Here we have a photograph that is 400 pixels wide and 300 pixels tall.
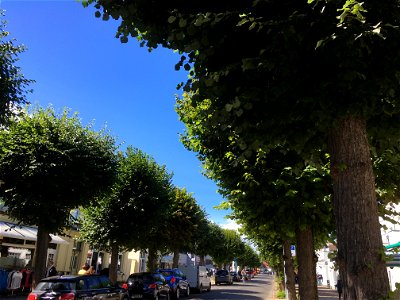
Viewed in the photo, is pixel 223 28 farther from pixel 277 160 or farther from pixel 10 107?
pixel 10 107

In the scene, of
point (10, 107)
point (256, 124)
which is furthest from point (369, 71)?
point (10, 107)

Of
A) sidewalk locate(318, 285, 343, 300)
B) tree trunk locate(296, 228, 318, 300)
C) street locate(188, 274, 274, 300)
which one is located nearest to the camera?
tree trunk locate(296, 228, 318, 300)

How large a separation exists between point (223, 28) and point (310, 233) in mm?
6763

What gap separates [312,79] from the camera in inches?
160

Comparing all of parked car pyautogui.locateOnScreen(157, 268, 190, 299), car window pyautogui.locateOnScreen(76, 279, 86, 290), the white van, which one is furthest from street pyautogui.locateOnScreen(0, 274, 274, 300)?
car window pyautogui.locateOnScreen(76, 279, 86, 290)

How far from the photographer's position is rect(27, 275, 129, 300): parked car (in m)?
10.9

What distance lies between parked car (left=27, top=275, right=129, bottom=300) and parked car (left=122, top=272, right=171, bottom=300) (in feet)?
18.8

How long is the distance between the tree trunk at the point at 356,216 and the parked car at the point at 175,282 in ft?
62.8

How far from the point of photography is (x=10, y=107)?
10.3m

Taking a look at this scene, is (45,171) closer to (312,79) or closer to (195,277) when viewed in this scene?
(312,79)

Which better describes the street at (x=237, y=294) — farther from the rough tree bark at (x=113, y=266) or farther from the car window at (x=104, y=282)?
the car window at (x=104, y=282)

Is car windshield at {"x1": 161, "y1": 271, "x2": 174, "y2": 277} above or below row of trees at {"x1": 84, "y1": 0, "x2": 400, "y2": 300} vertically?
below

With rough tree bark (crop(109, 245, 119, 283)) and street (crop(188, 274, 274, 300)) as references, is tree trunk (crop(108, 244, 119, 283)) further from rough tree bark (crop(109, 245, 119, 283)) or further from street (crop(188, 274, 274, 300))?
street (crop(188, 274, 274, 300))

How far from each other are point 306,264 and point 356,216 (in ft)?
21.1
